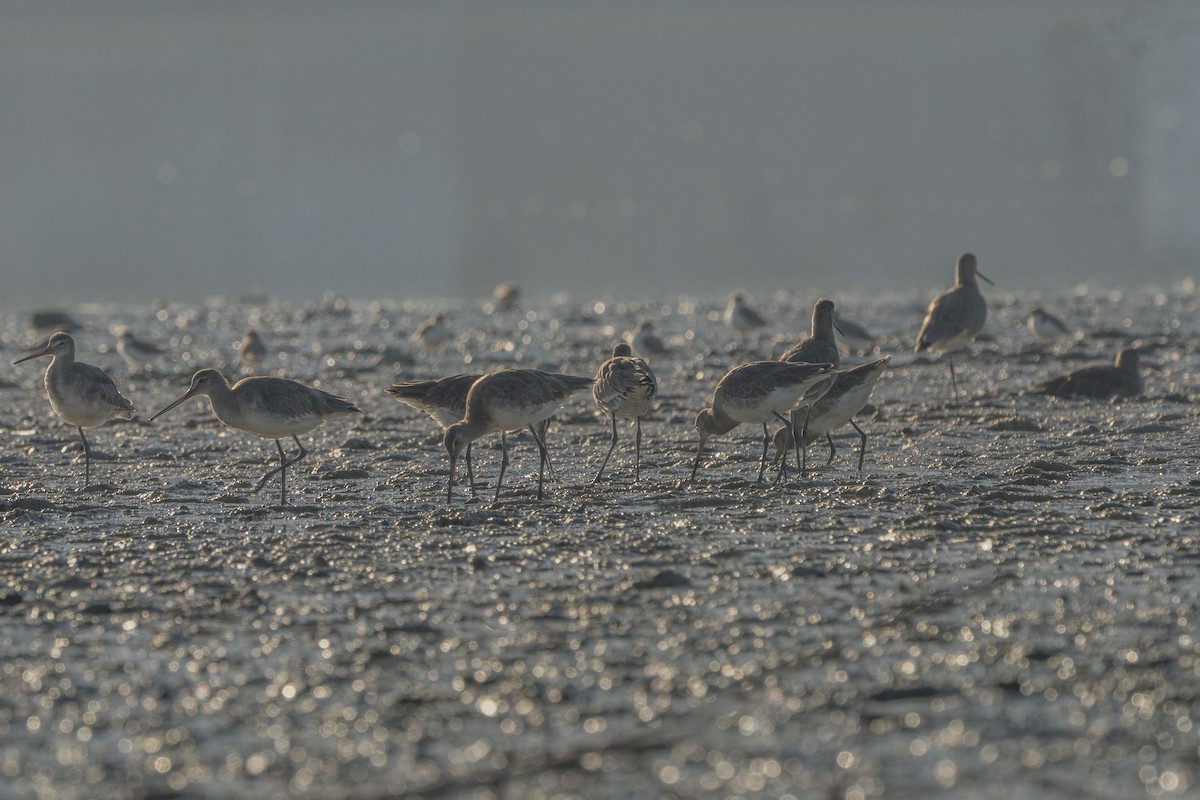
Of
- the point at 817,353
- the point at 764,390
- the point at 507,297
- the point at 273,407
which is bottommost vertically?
the point at 507,297

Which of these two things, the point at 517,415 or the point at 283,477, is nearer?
the point at 283,477

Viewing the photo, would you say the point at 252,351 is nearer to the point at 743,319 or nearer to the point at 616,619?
the point at 743,319

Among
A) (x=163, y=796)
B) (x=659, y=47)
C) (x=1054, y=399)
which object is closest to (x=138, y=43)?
(x=659, y=47)

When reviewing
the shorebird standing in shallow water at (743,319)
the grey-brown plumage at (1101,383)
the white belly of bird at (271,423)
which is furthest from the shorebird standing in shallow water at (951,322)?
the white belly of bird at (271,423)

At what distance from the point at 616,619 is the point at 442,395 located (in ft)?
16.1

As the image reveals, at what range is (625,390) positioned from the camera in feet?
38.5

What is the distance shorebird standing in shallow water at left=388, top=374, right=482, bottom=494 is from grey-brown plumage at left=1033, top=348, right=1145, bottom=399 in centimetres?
571

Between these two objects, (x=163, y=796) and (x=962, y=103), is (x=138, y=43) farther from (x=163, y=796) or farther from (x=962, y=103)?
(x=163, y=796)

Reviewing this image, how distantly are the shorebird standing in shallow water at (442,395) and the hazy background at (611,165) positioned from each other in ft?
55.8

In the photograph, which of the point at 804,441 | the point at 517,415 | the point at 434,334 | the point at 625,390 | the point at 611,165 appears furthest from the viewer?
the point at 611,165

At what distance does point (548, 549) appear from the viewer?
28.6 feet

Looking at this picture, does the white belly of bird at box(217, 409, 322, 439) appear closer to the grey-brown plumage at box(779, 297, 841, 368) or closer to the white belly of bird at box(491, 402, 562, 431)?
the white belly of bird at box(491, 402, 562, 431)

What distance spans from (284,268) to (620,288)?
905 centimetres

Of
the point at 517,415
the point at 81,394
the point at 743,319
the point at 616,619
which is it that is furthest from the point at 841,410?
the point at 743,319
